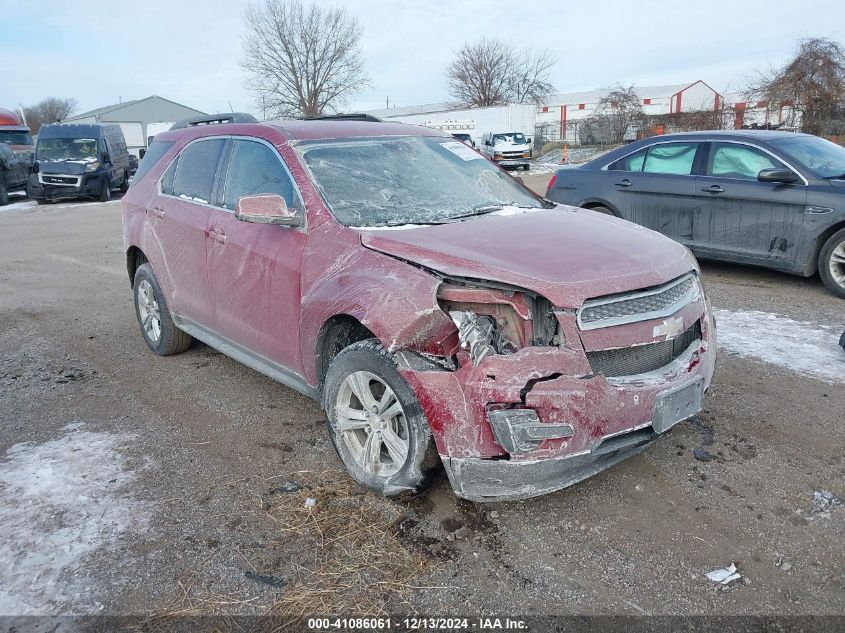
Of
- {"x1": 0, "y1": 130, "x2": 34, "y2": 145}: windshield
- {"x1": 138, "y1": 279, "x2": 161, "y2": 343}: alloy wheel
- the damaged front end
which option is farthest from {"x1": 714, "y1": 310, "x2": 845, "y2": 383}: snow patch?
{"x1": 0, "y1": 130, "x2": 34, "y2": 145}: windshield

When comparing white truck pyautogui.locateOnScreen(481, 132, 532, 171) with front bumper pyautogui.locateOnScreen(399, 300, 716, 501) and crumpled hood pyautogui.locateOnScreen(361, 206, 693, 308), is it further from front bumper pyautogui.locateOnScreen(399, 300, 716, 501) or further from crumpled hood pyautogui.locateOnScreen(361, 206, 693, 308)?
front bumper pyautogui.locateOnScreen(399, 300, 716, 501)

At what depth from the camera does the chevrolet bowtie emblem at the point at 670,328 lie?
299 cm

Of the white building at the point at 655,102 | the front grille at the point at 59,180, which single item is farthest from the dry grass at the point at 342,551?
the white building at the point at 655,102

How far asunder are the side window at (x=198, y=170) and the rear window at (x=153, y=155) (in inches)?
14.1

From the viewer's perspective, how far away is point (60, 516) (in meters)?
3.16

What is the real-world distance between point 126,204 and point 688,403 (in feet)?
15.1

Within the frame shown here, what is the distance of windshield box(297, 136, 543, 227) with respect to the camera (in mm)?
3611

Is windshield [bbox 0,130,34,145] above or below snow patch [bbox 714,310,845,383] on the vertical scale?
above

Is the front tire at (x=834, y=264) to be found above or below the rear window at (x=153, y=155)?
below

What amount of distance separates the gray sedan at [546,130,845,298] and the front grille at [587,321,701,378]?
13.6ft

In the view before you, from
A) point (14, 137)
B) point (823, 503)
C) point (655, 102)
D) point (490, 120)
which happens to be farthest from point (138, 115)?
point (823, 503)

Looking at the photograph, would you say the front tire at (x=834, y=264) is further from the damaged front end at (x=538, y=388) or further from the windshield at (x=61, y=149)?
the windshield at (x=61, y=149)

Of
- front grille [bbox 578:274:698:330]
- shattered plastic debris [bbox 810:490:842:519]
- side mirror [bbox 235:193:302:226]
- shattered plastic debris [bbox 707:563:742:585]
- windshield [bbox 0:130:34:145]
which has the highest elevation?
windshield [bbox 0:130:34:145]

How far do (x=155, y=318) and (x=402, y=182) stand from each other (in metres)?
2.67
